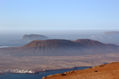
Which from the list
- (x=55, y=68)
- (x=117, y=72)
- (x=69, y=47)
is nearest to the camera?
(x=117, y=72)

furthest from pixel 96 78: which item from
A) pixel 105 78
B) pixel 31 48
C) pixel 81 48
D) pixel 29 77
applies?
pixel 81 48

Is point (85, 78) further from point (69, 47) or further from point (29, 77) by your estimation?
point (69, 47)

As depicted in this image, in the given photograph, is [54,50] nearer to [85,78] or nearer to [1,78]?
[1,78]

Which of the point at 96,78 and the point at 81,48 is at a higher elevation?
the point at 96,78

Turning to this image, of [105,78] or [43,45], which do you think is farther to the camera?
[43,45]

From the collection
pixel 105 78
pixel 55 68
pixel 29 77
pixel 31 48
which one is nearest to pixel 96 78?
pixel 105 78

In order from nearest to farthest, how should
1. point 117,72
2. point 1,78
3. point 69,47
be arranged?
point 117,72 < point 1,78 < point 69,47
